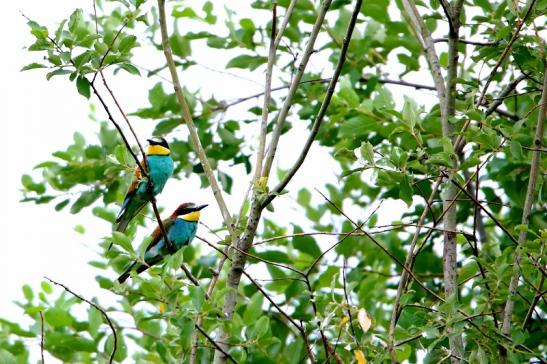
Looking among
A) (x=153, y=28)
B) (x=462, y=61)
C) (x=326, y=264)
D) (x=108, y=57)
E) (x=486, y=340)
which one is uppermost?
(x=153, y=28)

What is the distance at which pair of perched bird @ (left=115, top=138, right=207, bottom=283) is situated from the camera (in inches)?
205

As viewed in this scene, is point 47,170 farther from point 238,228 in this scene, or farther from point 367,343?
point 367,343

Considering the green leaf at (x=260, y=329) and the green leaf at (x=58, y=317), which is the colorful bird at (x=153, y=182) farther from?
the green leaf at (x=260, y=329)

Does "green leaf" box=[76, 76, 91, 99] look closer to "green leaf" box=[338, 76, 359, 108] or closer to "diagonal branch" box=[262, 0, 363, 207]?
"diagonal branch" box=[262, 0, 363, 207]

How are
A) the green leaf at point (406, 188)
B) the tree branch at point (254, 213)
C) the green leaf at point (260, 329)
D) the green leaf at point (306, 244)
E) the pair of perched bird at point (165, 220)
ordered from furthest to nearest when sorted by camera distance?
the green leaf at point (306, 244), the pair of perched bird at point (165, 220), the green leaf at point (260, 329), the tree branch at point (254, 213), the green leaf at point (406, 188)

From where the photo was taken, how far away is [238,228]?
148 inches

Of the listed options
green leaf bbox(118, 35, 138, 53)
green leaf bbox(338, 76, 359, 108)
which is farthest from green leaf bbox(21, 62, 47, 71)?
green leaf bbox(338, 76, 359, 108)

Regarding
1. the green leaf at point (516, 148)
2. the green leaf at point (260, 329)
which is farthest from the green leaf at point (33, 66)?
the green leaf at point (516, 148)

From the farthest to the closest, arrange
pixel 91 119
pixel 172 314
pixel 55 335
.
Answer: pixel 91 119 → pixel 55 335 → pixel 172 314

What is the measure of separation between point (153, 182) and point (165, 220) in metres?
0.45

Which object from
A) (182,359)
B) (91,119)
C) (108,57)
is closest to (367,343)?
(182,359)

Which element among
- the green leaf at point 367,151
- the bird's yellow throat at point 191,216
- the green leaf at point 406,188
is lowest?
the green leaf at point 406,188

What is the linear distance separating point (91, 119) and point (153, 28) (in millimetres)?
1387

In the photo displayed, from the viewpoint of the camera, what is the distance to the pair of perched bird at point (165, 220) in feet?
17.1
